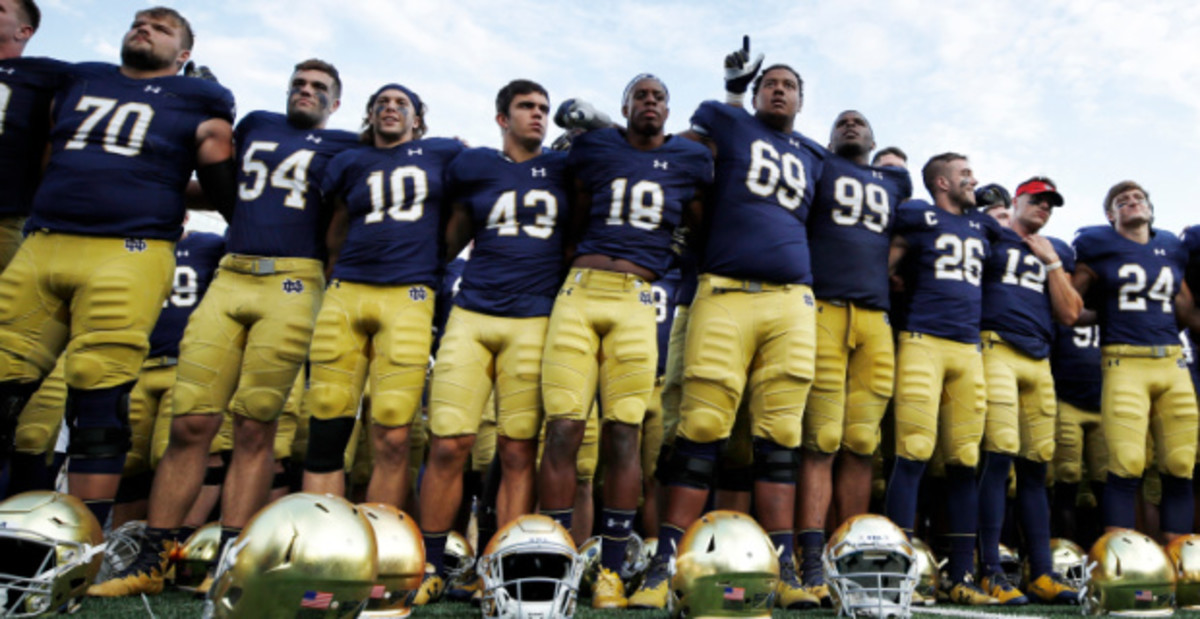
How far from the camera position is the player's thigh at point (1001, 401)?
16.7 ft

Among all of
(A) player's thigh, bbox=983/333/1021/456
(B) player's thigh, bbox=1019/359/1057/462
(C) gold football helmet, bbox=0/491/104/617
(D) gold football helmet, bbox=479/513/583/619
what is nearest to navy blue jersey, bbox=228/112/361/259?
(C) gold football helmet, bbox=0/491/104/617

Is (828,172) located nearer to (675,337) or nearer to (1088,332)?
(675,337)

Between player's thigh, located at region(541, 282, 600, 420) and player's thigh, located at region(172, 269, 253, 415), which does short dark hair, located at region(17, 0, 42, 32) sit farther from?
player's thigh, located at region(541, 282, 600, 420)

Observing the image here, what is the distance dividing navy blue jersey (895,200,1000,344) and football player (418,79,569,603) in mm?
2223

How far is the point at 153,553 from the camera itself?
3850 mm

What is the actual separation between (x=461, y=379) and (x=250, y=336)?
3.52ft

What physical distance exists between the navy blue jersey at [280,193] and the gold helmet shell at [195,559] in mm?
1379

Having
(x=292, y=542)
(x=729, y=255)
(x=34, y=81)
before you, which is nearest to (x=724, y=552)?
(x=292, y=542)

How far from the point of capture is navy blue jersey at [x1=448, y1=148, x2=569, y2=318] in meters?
4.07

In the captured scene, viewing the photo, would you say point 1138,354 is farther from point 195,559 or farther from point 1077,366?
point 195,559

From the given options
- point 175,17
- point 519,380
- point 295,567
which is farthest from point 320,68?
point 295,567

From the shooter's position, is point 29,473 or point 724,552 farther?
point 29,473

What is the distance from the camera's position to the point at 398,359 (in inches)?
159

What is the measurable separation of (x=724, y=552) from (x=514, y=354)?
1.54 m
